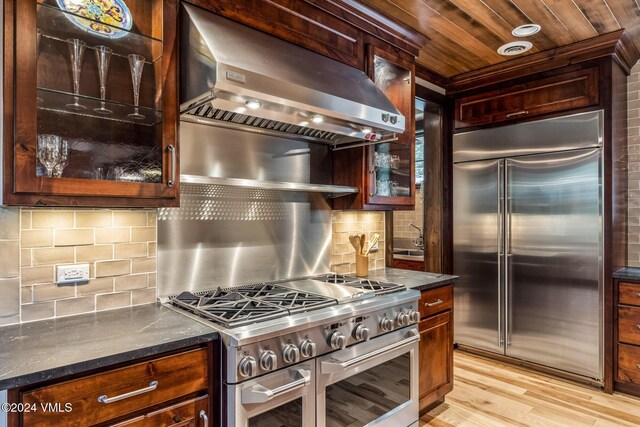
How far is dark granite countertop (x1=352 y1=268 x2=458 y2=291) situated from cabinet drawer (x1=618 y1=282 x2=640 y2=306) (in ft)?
4.26

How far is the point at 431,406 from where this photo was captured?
2.70 m

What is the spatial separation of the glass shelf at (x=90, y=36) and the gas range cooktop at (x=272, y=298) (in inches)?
43.1

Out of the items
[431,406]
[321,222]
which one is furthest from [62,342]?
[431,406]

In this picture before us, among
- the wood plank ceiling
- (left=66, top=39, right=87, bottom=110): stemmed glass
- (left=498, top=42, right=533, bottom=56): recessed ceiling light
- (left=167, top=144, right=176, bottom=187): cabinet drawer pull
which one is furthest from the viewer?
(left=498, top=42, right=533, bottom=56): recessed ceiling light

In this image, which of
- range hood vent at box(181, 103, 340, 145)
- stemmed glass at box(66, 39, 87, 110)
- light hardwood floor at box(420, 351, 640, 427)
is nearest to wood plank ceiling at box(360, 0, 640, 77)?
range hood vent at box(181, 103, 340, 145)

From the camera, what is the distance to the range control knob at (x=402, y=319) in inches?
83.6

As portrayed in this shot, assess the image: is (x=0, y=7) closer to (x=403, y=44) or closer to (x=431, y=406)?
(x=403, y=44)

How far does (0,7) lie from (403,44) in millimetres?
2169

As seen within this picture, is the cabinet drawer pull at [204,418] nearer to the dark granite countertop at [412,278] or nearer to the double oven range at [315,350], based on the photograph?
the double oven range at [315,350]

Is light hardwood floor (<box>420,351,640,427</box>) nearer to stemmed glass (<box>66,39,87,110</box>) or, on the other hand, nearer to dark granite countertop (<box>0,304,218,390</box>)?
dark granite countertop (<box>0,304,218,390</box>)

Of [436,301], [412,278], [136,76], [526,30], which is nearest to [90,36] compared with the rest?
[136,76]

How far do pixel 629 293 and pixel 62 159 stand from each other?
3594mm

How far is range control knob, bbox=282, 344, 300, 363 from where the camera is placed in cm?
157

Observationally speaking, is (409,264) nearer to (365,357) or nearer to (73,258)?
(365,357)
